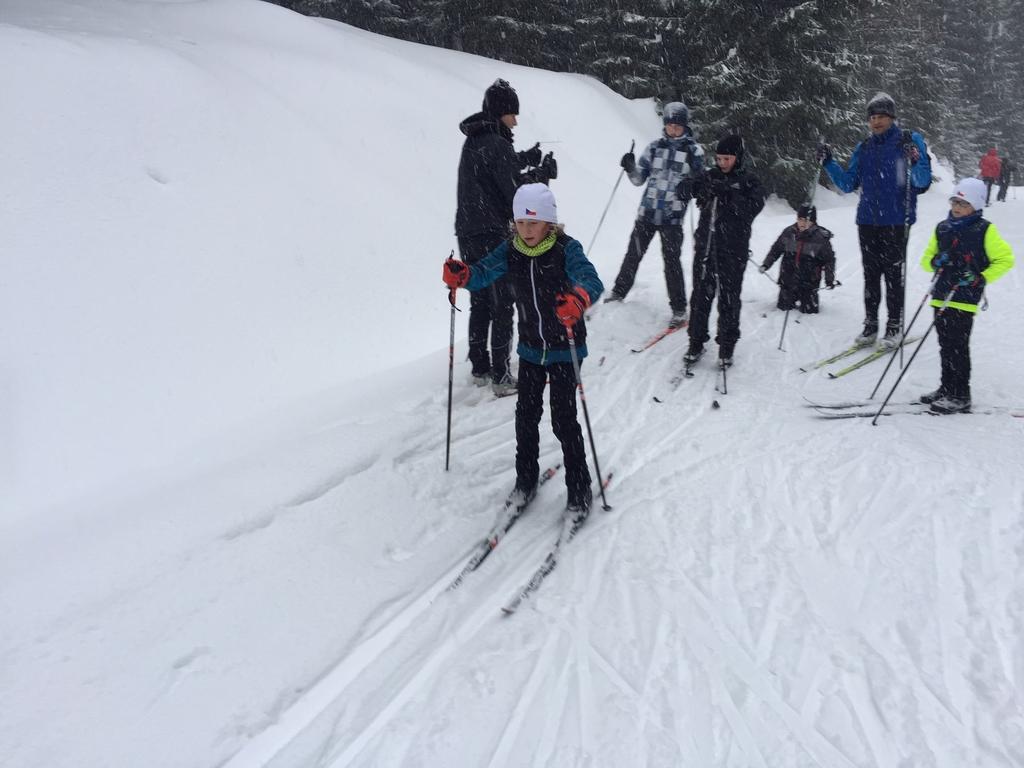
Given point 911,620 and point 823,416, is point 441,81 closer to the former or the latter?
point 823,416

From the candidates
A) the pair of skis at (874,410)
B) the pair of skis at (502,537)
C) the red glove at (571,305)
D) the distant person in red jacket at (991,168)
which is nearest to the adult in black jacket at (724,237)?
the pair of skis at (874,410)

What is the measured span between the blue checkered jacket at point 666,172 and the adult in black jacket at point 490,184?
1976 mm

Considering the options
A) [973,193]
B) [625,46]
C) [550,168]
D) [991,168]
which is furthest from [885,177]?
[991,168]

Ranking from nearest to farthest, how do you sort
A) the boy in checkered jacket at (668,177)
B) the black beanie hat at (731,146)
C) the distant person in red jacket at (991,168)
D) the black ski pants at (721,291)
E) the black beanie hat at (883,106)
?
the black beanie hat at (731,146), the black beanie hat at (883,106), the black ski pants at (721,291), the boy in checkered jacket at (668,177), the distant person in red jacket at (991,168)

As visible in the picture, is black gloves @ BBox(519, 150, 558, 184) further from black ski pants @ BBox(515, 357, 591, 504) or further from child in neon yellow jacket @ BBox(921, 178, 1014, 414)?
child in neon yellow jacket @ BBox(921, 178, 1014, 414)

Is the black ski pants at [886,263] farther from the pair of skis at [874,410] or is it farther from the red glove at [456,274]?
the red glove at [456,274]

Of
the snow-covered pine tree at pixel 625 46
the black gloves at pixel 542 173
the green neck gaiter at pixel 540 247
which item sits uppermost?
the snow-covered pine tree at pixel 625 46

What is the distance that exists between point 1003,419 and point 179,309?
711 cm

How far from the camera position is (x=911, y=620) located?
3158 mm

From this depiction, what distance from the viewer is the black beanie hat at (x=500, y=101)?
499cm

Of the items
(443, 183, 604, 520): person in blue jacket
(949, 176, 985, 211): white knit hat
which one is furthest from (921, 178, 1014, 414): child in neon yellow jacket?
(443, 183, 604, 520): person in blue jacket

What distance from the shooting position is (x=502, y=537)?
3.97 metres

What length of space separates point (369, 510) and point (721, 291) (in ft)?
13.5

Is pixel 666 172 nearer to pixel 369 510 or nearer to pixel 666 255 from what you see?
pixel 666 255
